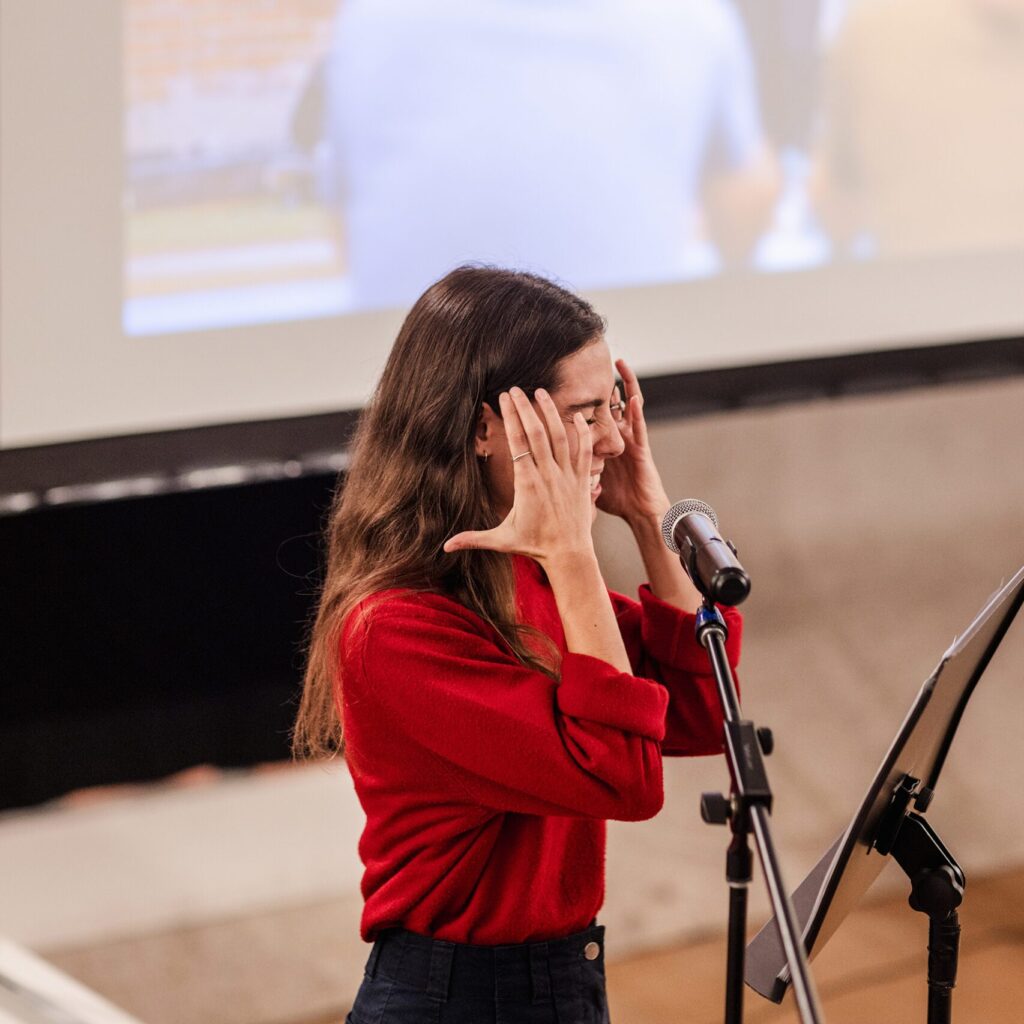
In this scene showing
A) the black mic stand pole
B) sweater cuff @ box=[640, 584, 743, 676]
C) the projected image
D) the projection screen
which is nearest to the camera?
the black mic stand pole

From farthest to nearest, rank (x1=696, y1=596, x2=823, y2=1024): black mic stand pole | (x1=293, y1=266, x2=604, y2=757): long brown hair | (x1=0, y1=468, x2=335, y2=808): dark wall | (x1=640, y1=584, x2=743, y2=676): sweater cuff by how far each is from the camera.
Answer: (x1=0, y1=468, x2=335, y2=808): dark wall → (x1=640, y1=584, x2=743, y2=676): sweater cuff → (x1=293, y1=266, x2=604, y2=757): long brown hair → (x1=696, y1=596, x2=823, y2=1024): black mic stand pole

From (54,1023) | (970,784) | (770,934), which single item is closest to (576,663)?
(770,934)

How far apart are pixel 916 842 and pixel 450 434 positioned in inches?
22.5

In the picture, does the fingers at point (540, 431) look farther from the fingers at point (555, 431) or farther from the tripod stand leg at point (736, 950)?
the tripod stand leg at point (736, 950)

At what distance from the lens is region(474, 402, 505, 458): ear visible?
1.38 meters

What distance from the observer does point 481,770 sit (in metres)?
1.25

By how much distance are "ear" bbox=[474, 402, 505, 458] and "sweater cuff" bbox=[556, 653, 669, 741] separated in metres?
0.24

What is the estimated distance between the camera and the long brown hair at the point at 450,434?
1359 mm

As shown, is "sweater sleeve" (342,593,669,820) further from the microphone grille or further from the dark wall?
the dark wall

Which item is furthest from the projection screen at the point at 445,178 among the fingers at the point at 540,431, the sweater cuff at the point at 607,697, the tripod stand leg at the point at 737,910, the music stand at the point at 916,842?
the tripod stand leg at the point at 737,910

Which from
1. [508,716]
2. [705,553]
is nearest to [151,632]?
[508,716]

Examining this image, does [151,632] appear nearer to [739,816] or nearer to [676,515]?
[676,515]

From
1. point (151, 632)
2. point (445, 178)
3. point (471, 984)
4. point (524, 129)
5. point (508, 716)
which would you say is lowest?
point (151, 632)

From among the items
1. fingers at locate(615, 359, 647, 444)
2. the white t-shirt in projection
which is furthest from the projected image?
fingers at locate(615, 359, 647, 444)
